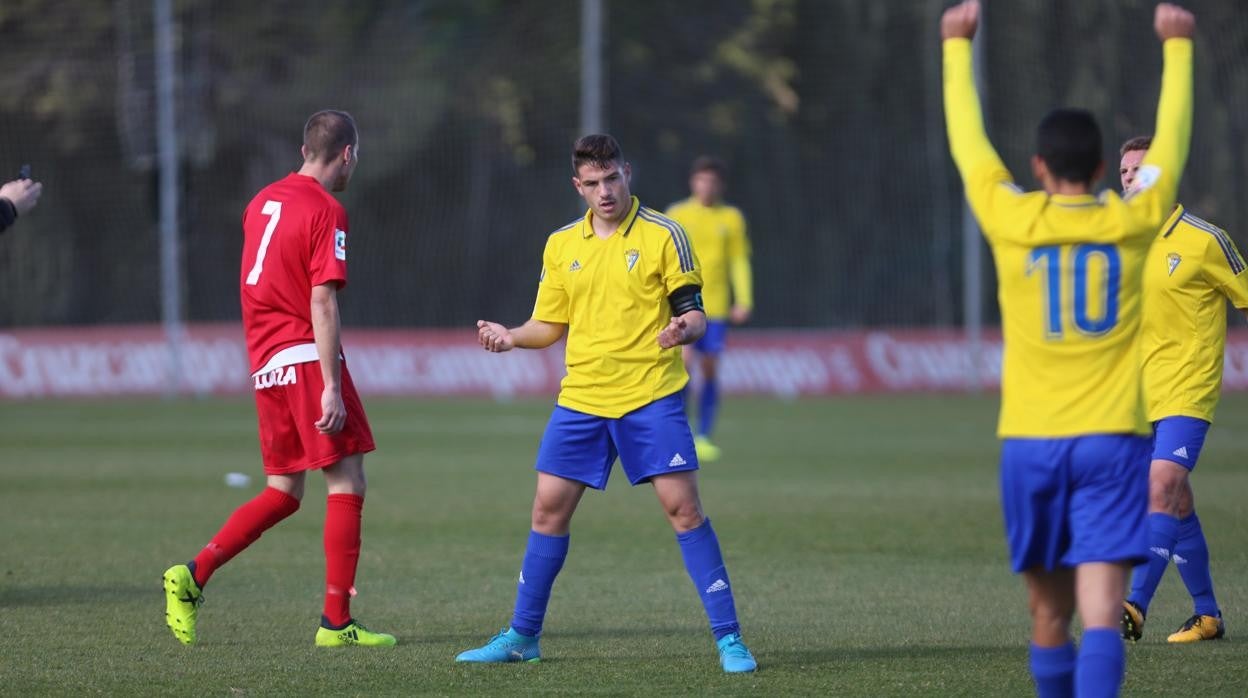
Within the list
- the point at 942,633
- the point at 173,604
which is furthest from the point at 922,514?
the point at 173,604

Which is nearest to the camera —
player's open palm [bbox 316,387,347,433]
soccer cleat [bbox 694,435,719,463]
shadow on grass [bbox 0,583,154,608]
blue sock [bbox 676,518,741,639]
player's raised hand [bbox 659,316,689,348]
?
player's raised hand [bbox 659,316,689,348]

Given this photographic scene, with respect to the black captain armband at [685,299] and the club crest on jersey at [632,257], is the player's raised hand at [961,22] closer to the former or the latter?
the black captain armband at [685,299]

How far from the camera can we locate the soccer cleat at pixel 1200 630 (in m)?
7.62

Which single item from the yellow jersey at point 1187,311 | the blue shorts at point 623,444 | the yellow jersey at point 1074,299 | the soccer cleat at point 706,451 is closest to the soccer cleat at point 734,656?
the blue shorts at point 623,444

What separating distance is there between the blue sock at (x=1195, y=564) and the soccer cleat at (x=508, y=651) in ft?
9.04

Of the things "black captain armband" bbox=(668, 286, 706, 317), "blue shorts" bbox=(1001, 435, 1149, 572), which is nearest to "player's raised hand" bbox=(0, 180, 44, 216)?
"black captain armband" bbox=(668, 286, 706, 317)

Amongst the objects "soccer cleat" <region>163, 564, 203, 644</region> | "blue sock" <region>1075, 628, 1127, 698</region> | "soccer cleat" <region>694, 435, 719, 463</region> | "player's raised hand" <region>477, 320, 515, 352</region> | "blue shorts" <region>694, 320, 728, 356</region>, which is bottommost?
"soccer cleat" <region>694, 435, 719, 463</region>

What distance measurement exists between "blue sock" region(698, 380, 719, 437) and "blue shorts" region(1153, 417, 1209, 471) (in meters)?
10.1

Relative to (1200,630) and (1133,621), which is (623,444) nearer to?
(1133,621)

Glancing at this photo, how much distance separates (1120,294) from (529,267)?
26.1 m

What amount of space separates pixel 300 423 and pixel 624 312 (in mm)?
1456

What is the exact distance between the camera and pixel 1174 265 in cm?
778

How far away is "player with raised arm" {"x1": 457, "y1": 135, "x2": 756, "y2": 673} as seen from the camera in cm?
703

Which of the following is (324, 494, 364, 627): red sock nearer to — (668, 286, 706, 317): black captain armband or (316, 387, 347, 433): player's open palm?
(316, 387, 347, 433): player's open palm
